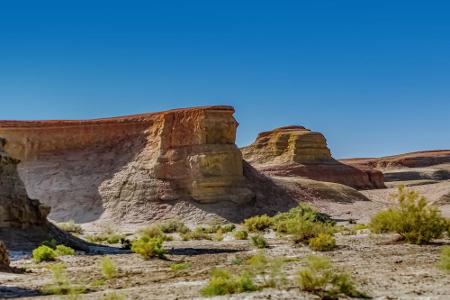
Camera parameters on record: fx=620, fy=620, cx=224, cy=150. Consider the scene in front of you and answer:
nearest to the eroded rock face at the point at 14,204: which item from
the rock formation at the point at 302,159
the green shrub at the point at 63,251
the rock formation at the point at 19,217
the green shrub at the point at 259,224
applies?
the rock formation at the point at 19,217

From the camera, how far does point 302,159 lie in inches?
2741

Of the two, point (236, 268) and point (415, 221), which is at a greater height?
point (415, 221)

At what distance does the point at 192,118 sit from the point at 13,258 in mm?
27148

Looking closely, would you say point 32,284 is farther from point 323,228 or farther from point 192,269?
point 323,228

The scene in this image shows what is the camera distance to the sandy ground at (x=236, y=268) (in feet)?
32.8

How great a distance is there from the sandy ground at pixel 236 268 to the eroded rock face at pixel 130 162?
21.2m

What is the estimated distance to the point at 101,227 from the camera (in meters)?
38.6

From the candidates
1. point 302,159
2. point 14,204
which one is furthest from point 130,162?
point 302,159

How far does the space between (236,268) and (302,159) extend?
56.3 m

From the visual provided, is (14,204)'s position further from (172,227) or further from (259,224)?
(259,224)

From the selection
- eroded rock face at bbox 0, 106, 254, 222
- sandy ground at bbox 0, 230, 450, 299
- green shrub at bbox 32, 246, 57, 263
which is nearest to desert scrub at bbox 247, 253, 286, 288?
sandy ground at bbox 0, 230, 450, 299

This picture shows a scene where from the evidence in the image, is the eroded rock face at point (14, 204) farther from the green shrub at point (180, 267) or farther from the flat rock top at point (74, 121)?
the flat rock top at point (74, 121)

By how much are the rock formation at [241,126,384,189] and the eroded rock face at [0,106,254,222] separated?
23373mm

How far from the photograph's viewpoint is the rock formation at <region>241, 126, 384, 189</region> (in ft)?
223
